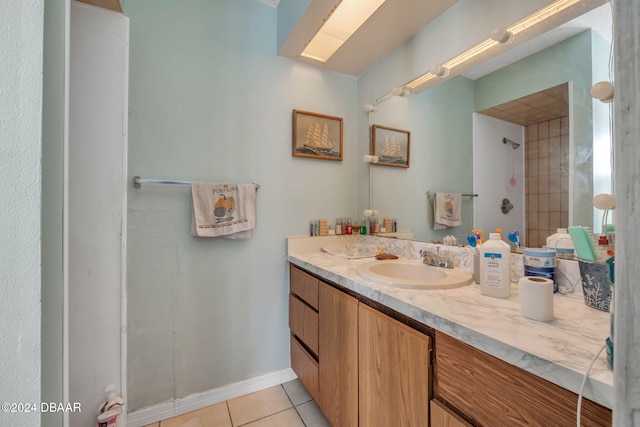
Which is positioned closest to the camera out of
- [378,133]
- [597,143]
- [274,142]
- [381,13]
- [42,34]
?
[42,34]

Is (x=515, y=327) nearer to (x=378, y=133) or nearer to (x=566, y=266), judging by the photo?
(x=566, y=266)

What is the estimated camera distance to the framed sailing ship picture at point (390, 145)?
1.57m

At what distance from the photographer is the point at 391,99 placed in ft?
5.36

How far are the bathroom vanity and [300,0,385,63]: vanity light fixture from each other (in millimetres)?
1349

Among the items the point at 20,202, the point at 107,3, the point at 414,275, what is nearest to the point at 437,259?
the point at 414,275

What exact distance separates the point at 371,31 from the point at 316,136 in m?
0.67

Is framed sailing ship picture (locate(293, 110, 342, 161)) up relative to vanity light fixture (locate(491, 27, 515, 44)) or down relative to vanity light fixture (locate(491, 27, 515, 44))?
down

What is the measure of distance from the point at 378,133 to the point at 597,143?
108 cm

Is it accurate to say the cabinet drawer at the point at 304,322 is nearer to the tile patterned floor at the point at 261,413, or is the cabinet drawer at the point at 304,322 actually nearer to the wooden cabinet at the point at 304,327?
the wooden cabinet at the point at 304,327

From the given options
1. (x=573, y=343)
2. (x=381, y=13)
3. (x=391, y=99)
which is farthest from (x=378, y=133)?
(x=573, y=343)

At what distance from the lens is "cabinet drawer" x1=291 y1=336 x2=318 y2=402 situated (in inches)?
51.2

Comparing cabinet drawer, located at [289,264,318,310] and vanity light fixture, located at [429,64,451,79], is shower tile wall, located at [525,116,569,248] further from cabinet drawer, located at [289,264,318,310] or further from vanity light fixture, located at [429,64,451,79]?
cabinet drawer, located at [289,264,318,310]

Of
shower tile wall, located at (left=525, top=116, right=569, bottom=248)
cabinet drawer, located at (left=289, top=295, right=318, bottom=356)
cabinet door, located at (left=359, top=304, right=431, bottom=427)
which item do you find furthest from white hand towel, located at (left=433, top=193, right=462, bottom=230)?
cabinet drawer, located at (left=289, top=295, right=318, bottom=356)

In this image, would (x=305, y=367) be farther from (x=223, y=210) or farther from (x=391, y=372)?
(x=223, y=210)
